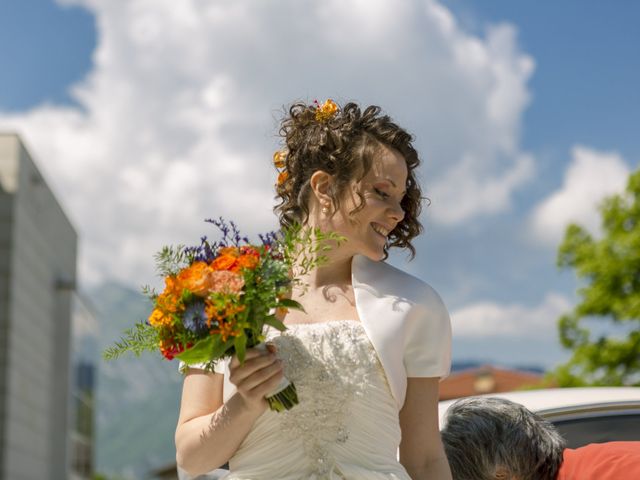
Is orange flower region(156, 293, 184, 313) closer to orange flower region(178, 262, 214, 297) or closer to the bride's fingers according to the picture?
orange flower region(178, 262, 214, 297)

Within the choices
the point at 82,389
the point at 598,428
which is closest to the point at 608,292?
the point at 598,428

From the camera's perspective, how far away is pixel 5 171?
3114 cm

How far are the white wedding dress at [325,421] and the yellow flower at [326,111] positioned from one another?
0.63 meters

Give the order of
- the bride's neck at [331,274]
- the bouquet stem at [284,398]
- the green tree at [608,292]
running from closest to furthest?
the bouquet stem at [284,398] → the bride's neck at [331,274] → the green tree at [608,292]

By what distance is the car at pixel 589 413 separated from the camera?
413 cm

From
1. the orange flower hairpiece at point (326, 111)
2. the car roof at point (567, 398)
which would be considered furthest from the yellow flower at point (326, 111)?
the car roof at point (567, 398)

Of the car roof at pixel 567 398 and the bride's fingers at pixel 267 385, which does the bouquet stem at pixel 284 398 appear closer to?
the bride's fingers at pixel 267 385

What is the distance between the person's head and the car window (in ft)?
2.28

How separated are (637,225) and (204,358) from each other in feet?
69.5

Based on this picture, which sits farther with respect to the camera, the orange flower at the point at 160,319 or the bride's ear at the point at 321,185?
the bride's ear at the point at 321,185

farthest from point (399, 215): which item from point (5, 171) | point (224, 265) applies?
point (5, 171)

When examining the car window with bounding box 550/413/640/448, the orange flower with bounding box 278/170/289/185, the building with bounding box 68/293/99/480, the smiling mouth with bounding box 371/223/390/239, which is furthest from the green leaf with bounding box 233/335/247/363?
the building with bounding box 68/293/99/480

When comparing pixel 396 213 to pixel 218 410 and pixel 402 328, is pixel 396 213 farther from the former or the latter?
pixel 218 410

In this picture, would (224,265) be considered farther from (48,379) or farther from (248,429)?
(48,379)
